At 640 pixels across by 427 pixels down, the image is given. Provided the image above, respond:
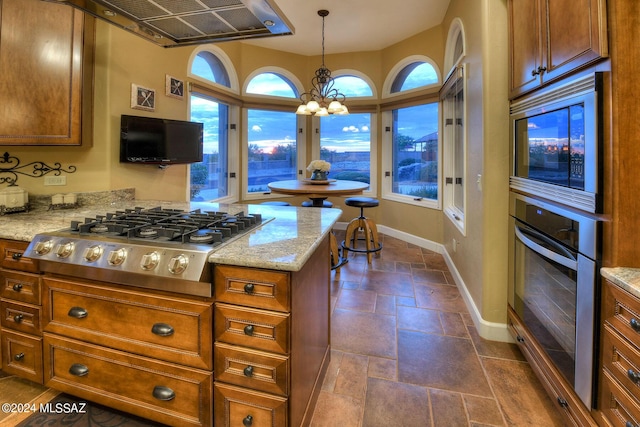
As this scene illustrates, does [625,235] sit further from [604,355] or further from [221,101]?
[221,101]

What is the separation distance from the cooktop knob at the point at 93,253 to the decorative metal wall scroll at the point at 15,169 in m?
1.51

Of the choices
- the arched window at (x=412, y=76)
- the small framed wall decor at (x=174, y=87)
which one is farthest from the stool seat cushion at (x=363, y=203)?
the small framed wall decor at (x=174, y=87)

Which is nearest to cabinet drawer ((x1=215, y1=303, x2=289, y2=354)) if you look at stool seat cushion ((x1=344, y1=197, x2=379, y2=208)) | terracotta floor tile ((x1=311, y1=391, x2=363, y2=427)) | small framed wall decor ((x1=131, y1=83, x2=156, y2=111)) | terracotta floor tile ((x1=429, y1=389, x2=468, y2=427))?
terracotta floor tile ((x1=311, y1=391, x2=363, y2=427))

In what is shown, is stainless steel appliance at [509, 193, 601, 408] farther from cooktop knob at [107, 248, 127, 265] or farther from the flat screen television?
the flat screen television


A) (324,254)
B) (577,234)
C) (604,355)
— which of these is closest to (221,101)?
(324,254)

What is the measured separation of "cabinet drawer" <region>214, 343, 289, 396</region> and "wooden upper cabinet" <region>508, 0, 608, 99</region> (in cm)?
168

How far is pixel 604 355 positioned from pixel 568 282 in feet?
1.07

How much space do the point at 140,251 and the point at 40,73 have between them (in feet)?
5.49

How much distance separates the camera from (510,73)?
→ 2070mm

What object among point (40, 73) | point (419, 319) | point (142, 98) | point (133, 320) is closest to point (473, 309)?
point (419, 319)

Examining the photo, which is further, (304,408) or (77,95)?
(77,95)

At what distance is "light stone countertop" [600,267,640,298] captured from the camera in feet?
3.51

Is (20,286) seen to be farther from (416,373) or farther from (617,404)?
(617,404)

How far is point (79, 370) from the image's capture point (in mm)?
1559
